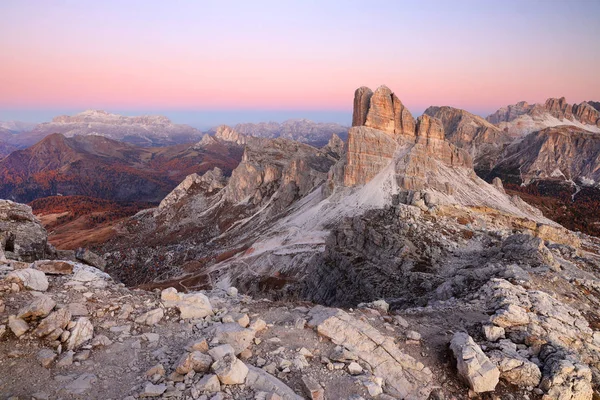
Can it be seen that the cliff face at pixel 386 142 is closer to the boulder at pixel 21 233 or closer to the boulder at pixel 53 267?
the boulder at pixel 21 233

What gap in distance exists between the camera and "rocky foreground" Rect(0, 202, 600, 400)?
9023 mm

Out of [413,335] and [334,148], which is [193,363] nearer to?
[413,335]

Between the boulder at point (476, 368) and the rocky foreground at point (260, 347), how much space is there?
35 millimetres

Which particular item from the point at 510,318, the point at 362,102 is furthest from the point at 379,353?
the point at 362,102

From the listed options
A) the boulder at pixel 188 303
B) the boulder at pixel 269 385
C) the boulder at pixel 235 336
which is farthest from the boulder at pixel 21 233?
the boulder at pixel 269 385

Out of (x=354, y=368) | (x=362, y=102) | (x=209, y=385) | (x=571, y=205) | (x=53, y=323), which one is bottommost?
(x=571, y=205)

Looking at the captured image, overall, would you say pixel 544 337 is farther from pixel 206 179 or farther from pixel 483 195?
pixel 206 179

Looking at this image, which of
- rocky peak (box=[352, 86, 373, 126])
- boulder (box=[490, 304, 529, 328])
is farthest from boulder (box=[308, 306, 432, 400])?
rocky peak (box=[352, 86, 373, 126])

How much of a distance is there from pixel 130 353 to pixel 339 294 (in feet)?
106

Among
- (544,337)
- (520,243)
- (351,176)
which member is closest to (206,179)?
(351,176)

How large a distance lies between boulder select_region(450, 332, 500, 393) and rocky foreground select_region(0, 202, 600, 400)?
0.03 meters

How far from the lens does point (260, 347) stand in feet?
37.0

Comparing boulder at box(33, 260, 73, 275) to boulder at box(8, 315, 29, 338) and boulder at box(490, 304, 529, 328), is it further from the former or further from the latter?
boulder at box(490, 304, 529, 328)

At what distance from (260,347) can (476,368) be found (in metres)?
7.23
